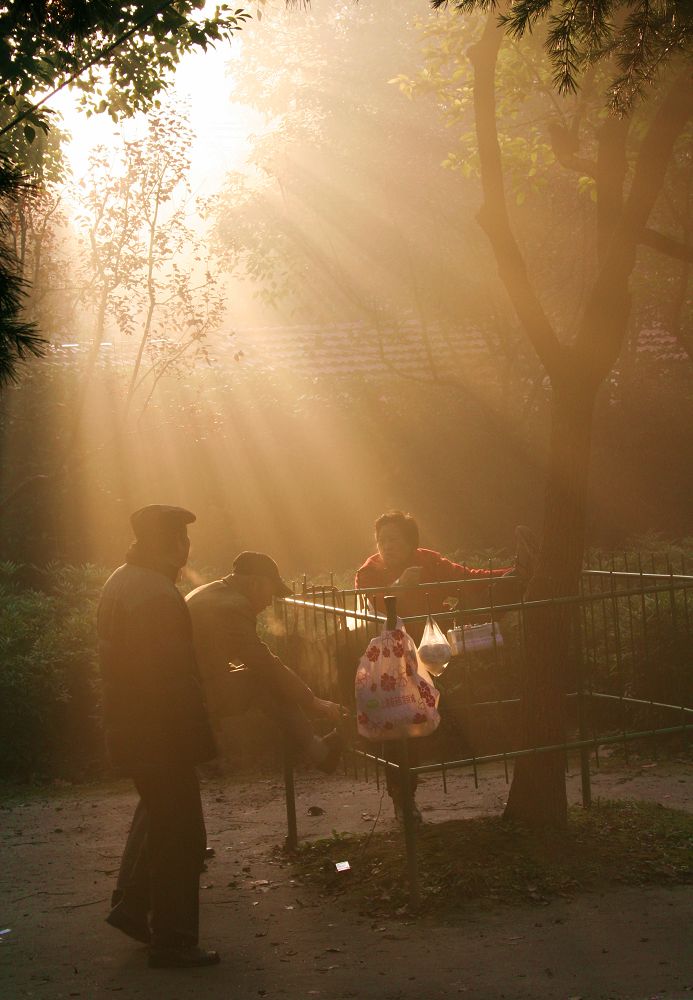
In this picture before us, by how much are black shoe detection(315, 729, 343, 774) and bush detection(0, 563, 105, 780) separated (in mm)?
3745

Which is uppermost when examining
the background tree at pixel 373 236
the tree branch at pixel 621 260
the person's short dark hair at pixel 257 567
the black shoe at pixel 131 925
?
the background tree at pixel 373 236

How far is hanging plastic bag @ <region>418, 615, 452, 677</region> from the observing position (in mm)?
5871

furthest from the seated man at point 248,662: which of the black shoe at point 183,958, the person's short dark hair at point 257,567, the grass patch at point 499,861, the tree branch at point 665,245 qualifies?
the tree branch at point 665,245

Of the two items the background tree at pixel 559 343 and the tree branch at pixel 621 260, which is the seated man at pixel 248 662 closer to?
the background tree at pixel 559 343

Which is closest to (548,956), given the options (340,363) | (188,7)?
(188,7)

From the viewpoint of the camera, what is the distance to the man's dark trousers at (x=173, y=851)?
5109 millimetres

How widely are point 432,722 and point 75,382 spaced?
488 inches

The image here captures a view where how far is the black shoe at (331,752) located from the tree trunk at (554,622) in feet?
3.26

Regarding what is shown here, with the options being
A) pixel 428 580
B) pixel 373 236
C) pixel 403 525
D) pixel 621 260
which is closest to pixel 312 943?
pixel 428 580

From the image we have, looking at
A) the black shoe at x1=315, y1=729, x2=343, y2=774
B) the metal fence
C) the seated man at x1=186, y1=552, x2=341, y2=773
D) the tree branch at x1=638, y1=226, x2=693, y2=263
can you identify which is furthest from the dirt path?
the tree branch at x1=638, y1=226, x2=693, y2=263

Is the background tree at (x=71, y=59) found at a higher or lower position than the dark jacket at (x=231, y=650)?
higher

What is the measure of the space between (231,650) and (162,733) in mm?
873

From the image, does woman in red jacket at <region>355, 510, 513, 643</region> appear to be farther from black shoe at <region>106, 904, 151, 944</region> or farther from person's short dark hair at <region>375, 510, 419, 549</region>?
black shoe at <region>106, 904, 151, 944</region>

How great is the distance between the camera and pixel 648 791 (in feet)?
25.3
